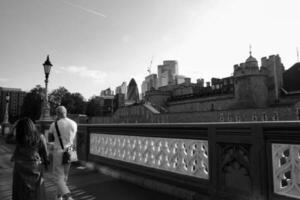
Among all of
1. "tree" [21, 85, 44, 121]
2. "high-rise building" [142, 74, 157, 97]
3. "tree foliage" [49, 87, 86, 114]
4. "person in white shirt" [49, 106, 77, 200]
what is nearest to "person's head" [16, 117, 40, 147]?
"person in white shirt" [49, 106, 77, 200]

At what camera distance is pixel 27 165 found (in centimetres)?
359

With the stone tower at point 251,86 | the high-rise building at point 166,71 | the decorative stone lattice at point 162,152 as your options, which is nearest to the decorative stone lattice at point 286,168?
the decorative stone lattice at point 162,152

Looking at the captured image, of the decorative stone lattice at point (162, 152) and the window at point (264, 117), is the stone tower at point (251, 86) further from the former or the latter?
the decorative stone lattice at point (162, 152)

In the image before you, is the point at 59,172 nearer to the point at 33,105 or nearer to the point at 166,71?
the point at 33,105

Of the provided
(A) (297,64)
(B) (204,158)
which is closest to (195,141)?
(B) (204,158)

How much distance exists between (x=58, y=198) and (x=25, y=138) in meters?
1.83

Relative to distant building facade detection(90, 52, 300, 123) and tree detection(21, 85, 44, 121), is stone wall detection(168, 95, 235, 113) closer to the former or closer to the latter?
distant building facade detection(90, 52, 300, 123)

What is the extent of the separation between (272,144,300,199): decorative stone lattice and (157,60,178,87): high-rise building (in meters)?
149

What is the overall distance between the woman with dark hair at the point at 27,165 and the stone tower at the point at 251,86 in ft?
187

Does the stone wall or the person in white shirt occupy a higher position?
the stone wall

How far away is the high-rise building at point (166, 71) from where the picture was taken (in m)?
157

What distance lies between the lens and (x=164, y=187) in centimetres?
506

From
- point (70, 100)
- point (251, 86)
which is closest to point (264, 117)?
point (251, 86)

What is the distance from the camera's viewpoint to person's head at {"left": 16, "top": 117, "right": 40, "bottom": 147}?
3.61m
